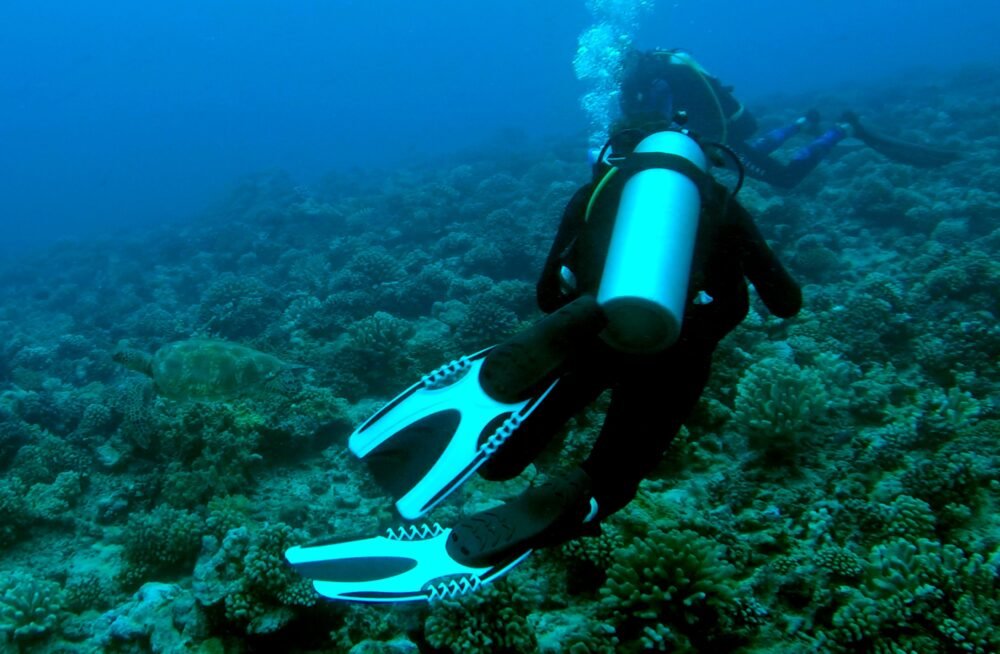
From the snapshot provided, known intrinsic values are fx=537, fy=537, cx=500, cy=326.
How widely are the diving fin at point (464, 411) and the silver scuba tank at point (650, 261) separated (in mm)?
120

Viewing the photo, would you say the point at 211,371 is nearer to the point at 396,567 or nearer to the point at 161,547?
the point at 161,547

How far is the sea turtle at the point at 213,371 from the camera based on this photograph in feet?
21.8

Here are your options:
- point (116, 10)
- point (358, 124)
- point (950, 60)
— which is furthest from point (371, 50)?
point (950, 60)

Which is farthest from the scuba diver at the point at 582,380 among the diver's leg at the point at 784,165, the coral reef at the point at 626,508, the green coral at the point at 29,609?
the diver's leg at the point at 784,165

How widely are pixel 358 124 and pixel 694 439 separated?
89.5 m

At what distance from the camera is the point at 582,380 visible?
274 cm

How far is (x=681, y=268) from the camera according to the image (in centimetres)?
230

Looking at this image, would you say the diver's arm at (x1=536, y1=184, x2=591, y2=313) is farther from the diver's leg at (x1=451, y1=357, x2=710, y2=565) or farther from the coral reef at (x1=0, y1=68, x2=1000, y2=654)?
the coral reef at (x1=0, y1=68, x2=1000, y2=654)

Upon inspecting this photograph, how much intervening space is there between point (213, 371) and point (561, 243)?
5.44 metres

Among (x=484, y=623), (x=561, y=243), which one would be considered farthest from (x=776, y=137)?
(x=484, y=623)

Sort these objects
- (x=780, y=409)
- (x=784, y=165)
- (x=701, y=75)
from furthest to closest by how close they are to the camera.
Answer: (x=784, y=165) < (x=701, y=75) < (x=780, y=409)

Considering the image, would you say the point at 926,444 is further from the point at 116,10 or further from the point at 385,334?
the point at 116,10

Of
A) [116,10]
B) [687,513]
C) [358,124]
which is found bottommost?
[358,124]

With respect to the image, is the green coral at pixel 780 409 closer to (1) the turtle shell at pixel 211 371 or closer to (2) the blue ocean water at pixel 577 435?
(2) the blue ocean water at pixel 577 435
